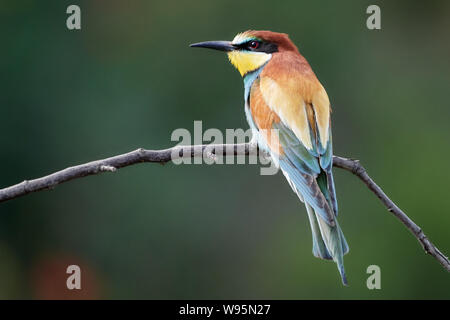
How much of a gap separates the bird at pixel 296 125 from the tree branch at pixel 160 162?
0.37 feet

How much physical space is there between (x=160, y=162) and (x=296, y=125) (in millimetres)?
547

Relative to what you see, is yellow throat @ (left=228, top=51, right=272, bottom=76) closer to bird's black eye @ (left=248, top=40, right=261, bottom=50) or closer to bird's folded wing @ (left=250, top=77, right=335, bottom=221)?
bird's black eye @ (left=248, top=40, right=261, bottom=50)

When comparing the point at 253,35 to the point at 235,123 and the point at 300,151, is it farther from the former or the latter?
the point at 235,123

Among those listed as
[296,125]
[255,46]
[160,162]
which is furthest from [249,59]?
[160,162]

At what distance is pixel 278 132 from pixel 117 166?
68cm

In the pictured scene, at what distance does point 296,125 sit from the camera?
2.05 metres

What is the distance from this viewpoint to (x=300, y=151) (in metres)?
2.04

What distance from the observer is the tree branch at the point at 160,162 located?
5.19 ft

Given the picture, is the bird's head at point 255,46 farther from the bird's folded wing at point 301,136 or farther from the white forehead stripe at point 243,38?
the bird's folded wing at point 301,136

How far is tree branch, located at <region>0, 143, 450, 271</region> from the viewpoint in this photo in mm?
1581

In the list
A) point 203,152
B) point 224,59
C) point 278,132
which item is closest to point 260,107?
point 278,132

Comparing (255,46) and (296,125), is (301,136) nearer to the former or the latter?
(296,125)

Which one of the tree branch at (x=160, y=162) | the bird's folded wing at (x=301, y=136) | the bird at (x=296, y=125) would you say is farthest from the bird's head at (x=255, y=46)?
the tree branch at (x=160, y=162)

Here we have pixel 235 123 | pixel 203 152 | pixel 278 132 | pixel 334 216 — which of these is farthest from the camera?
pixel 235 123
